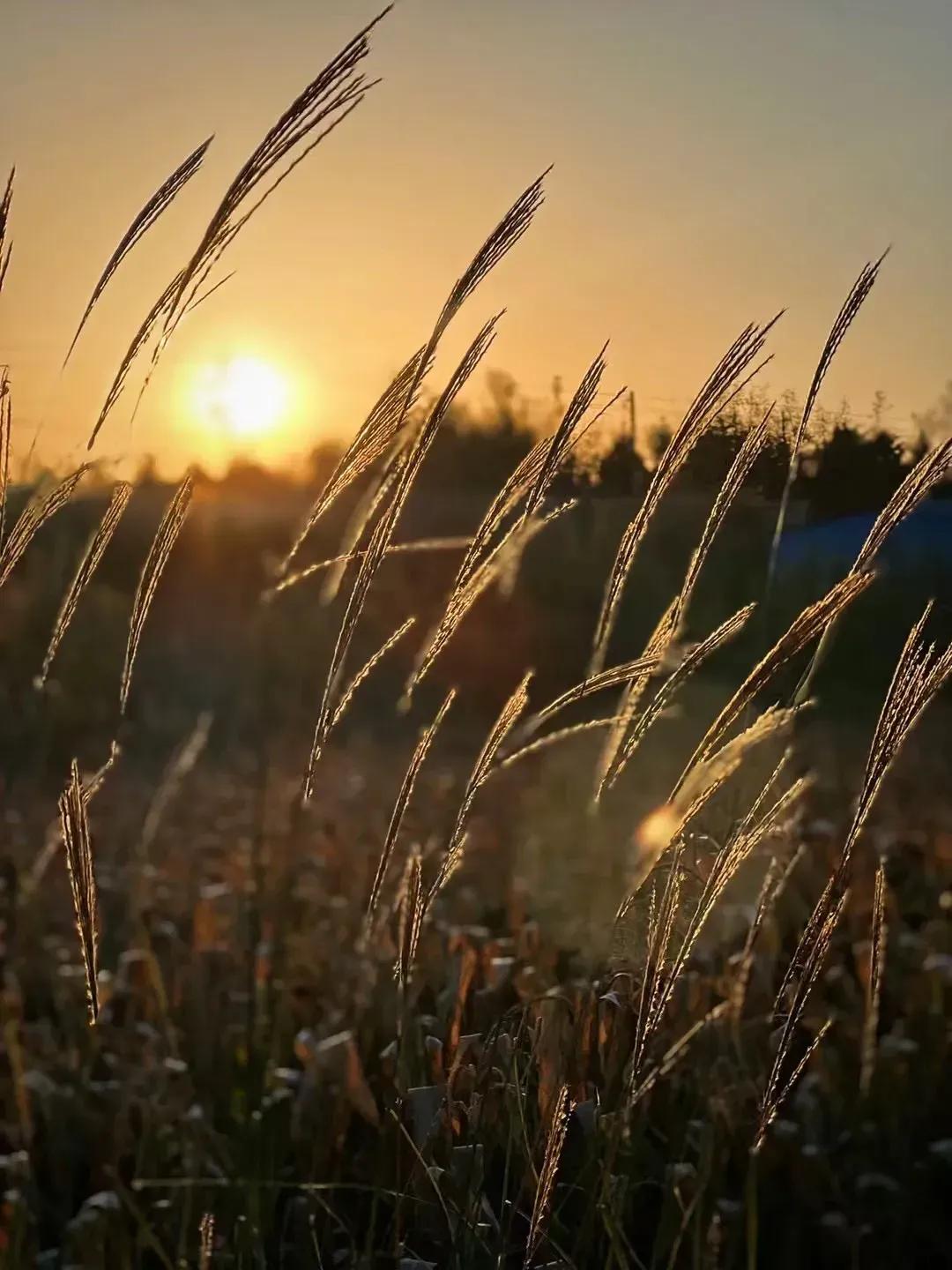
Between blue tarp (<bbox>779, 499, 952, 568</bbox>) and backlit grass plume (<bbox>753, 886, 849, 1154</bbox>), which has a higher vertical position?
blue tarp (<bbox>779, 499, 952, 568</bbox>)

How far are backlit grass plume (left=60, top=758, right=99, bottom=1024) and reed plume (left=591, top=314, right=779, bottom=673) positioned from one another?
42 cm

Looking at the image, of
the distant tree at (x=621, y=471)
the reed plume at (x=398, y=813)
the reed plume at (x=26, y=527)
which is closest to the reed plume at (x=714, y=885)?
the reed plume at (x=398, y=813)

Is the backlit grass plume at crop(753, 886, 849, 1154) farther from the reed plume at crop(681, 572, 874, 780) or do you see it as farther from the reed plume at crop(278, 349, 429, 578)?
the reed plume at crop(278, 349, 429, 578)

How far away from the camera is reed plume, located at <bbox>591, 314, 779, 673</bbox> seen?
93 centimetres

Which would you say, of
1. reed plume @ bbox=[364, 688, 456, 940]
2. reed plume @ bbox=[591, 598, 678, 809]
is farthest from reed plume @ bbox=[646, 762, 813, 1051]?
reed plume @ bbox=[364, 688, 456, 940]

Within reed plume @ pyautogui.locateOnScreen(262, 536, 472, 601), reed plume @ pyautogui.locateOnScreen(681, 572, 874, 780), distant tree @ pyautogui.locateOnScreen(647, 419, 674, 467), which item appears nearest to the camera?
reed plume @ pyautogui.locateOnScreen(681, 572, 874, 780)

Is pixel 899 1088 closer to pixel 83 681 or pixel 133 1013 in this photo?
pixel 133 1013

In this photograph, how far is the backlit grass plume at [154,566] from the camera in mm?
1027

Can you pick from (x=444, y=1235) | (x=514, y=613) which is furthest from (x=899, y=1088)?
(x=514, y=613)

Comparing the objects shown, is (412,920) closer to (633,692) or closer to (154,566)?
(633,692)

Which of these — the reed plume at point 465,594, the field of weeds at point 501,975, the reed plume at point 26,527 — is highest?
the reed plume at point 26,527

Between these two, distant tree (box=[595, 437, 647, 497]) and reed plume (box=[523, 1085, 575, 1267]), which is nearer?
reed plume (box=[523, 1085, 575, 1267])

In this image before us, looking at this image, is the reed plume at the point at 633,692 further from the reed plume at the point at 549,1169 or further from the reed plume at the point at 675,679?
the reed plume at the point at 549,1169

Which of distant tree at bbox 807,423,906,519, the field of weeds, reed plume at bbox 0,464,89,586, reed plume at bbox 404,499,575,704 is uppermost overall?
distant tree at bbox 807,423,906,519
